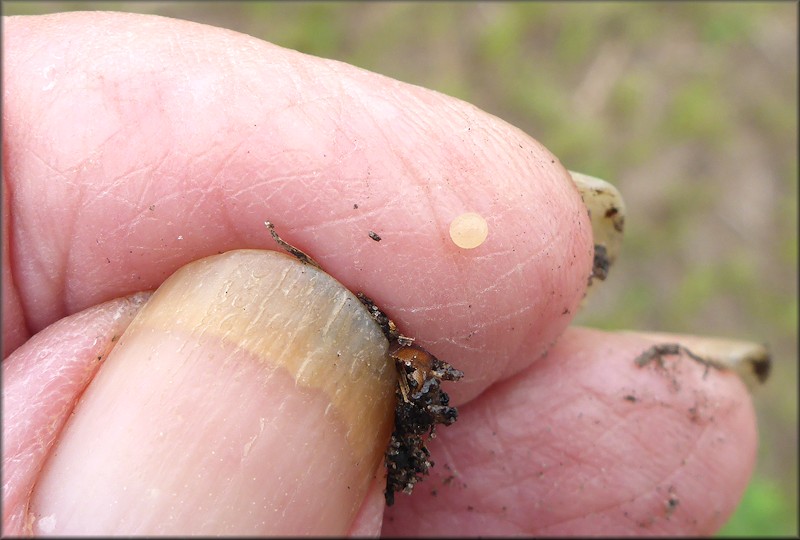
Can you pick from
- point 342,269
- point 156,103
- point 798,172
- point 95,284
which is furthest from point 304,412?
point 798,172

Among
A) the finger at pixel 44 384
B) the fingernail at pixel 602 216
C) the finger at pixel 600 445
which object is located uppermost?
the fingernail at pixel 602 216

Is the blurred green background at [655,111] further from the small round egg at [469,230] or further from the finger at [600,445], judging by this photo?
the small round egg at [469,230]

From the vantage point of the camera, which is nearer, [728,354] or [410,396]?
[410,396]

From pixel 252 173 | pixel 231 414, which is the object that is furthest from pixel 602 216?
pixel 231 414

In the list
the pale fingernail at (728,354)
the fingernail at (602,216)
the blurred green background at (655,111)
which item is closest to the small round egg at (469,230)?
the fingernail at (602,216)

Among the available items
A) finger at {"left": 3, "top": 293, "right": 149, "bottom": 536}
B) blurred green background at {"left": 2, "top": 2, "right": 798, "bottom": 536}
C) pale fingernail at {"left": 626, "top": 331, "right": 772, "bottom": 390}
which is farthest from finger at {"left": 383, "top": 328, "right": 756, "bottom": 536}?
blurred green background at {"left": 2, "top": 2, "right": 798, "bottom": 536}

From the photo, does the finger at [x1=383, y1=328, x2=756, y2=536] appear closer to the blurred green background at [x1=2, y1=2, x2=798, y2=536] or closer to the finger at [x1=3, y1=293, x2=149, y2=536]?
the finger at [x1=3, y1=293, x2=149, y2=536]

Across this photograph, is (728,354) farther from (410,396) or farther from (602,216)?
(410,396)

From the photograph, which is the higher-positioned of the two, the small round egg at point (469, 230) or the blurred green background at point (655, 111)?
the small round egg at point (469, 230)
